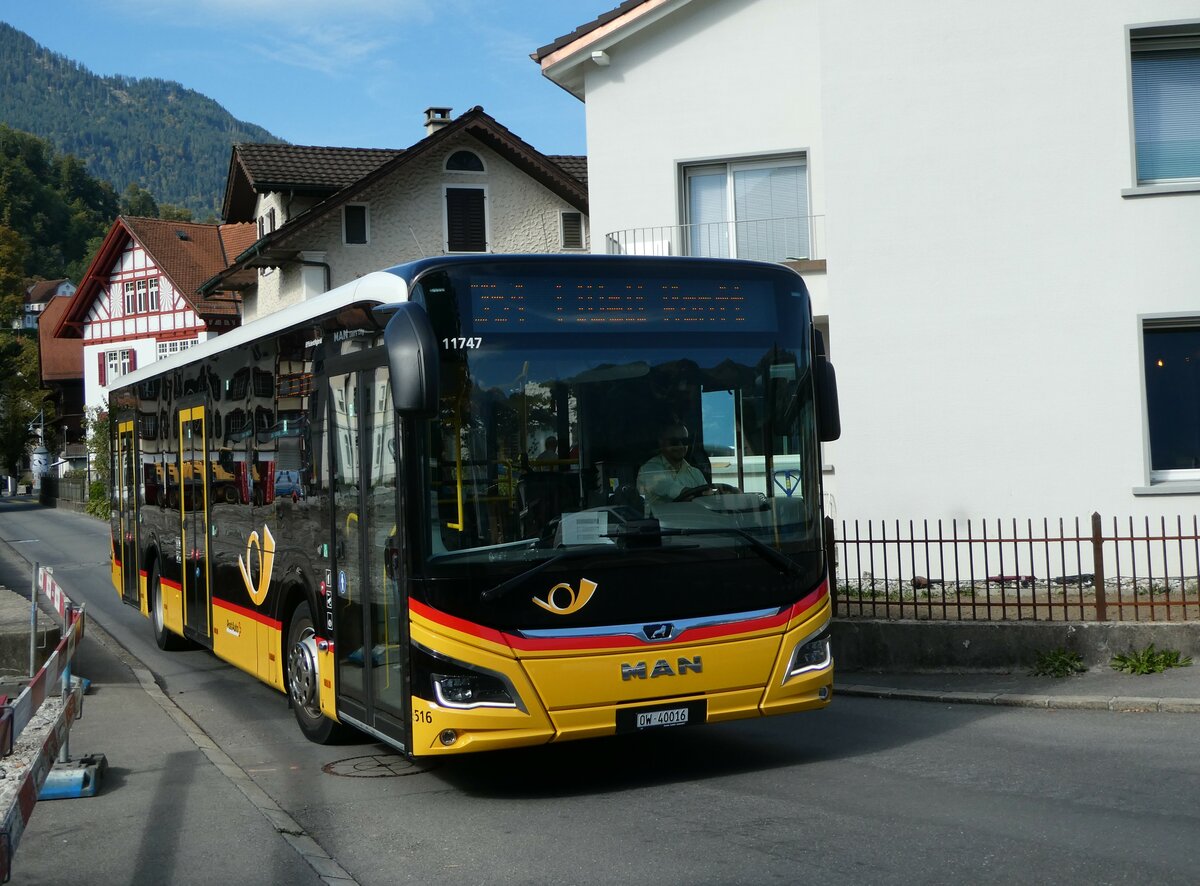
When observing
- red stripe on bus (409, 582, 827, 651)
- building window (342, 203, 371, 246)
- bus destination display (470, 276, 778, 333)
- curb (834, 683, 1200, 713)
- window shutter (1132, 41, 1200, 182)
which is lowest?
curb (834, 683, 1200, 713)

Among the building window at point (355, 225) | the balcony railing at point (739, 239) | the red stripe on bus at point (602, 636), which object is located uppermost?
the building window at point (355, 225)

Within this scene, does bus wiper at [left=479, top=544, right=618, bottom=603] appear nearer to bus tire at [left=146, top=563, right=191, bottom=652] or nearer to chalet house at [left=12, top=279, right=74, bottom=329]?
bus tire at [left=146, top=563, right=191, bottom=652]

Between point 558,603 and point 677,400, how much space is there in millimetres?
1288

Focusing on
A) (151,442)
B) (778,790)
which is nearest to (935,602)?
(778,790)

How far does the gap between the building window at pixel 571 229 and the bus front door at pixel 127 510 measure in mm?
21044

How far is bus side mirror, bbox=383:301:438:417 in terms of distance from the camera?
6.77 metres

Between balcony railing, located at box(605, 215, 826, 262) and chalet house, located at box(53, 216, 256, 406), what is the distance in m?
41.5

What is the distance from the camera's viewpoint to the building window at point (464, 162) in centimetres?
3581

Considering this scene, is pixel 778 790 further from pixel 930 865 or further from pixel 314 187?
pixel 314 187

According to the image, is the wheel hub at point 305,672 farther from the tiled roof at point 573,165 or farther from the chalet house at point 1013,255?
the tiled roof at point 573,165

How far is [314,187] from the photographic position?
116 feet

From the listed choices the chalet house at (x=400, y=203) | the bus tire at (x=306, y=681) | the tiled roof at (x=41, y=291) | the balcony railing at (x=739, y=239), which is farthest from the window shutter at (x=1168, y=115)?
the tiled roof at (x=41, y=291)

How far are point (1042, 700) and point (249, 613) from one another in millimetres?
5868

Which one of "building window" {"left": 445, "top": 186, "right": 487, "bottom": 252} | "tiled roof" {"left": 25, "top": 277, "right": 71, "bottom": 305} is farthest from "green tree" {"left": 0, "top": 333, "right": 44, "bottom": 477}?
"tiled roof" {"left": 25, "top": 277, "right": 71, "bottom": 305}
